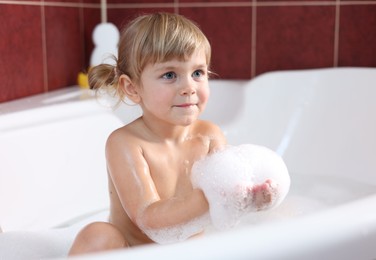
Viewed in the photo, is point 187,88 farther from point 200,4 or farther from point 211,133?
point 200,4

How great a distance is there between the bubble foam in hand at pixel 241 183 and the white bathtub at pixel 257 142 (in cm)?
16

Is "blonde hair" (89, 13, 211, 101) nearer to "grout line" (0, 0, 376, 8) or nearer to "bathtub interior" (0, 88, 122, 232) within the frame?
"bathtub interior" (0, 88, 122, 232)

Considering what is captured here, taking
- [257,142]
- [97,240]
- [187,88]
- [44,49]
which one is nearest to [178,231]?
[97,240]

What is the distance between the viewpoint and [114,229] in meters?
0.96

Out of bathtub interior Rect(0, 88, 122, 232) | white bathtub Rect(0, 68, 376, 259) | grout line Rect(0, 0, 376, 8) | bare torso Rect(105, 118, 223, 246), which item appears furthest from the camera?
grout line Rect(0, 0, 376, 8)

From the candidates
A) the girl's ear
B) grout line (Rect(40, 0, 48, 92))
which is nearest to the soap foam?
the girl's ear

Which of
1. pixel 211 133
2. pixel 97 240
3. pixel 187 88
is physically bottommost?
pixel 97 240

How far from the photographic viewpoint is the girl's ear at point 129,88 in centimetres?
104

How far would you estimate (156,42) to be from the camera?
973 millimetres

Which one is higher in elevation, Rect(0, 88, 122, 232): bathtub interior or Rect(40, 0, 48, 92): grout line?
Rect(40, 0, 48, 92): grout line

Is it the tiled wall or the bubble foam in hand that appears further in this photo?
the tiled wall

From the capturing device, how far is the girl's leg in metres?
0.92

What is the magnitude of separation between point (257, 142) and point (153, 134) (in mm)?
863

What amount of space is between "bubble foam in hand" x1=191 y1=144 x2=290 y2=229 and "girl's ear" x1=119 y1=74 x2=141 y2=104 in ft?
0.83
